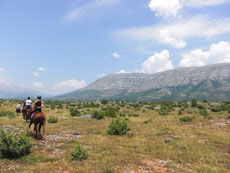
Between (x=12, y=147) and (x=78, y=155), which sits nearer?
(x=12, y=147)

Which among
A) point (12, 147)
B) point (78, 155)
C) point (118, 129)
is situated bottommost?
point (118, 129)

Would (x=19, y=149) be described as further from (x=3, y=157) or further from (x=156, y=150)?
(x=156, y=150)

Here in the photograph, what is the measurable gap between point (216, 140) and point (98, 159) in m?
9.98

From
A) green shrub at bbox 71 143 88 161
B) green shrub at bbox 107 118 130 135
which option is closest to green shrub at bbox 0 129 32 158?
green shrub at bbox 71 143 88 161

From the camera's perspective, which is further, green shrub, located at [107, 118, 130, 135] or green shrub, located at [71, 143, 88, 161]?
green shrub, located at [107, 118, 130, 135]

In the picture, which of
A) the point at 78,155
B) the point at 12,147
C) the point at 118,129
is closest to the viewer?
the point at 12,147

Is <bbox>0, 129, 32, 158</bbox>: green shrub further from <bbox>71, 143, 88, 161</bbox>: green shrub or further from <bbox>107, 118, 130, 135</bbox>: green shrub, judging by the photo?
<bbox>107, 118, 130, 135</bbox>: green shrub

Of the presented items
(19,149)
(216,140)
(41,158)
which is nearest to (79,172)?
(41,158)

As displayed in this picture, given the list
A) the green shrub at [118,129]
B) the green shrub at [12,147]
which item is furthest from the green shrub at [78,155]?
the green shrub at [118,129]

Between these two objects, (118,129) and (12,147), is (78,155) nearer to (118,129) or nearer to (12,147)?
(12,147)

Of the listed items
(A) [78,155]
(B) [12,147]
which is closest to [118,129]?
(A) [78,155]

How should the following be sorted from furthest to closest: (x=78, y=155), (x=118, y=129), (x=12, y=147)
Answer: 1. (x=118, y=129)
2. (x=78, y=155)
3. (x=12, y=147)

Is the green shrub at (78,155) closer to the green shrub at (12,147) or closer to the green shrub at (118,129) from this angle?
the green shrub at (12,147)

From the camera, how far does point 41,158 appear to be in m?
7.92
